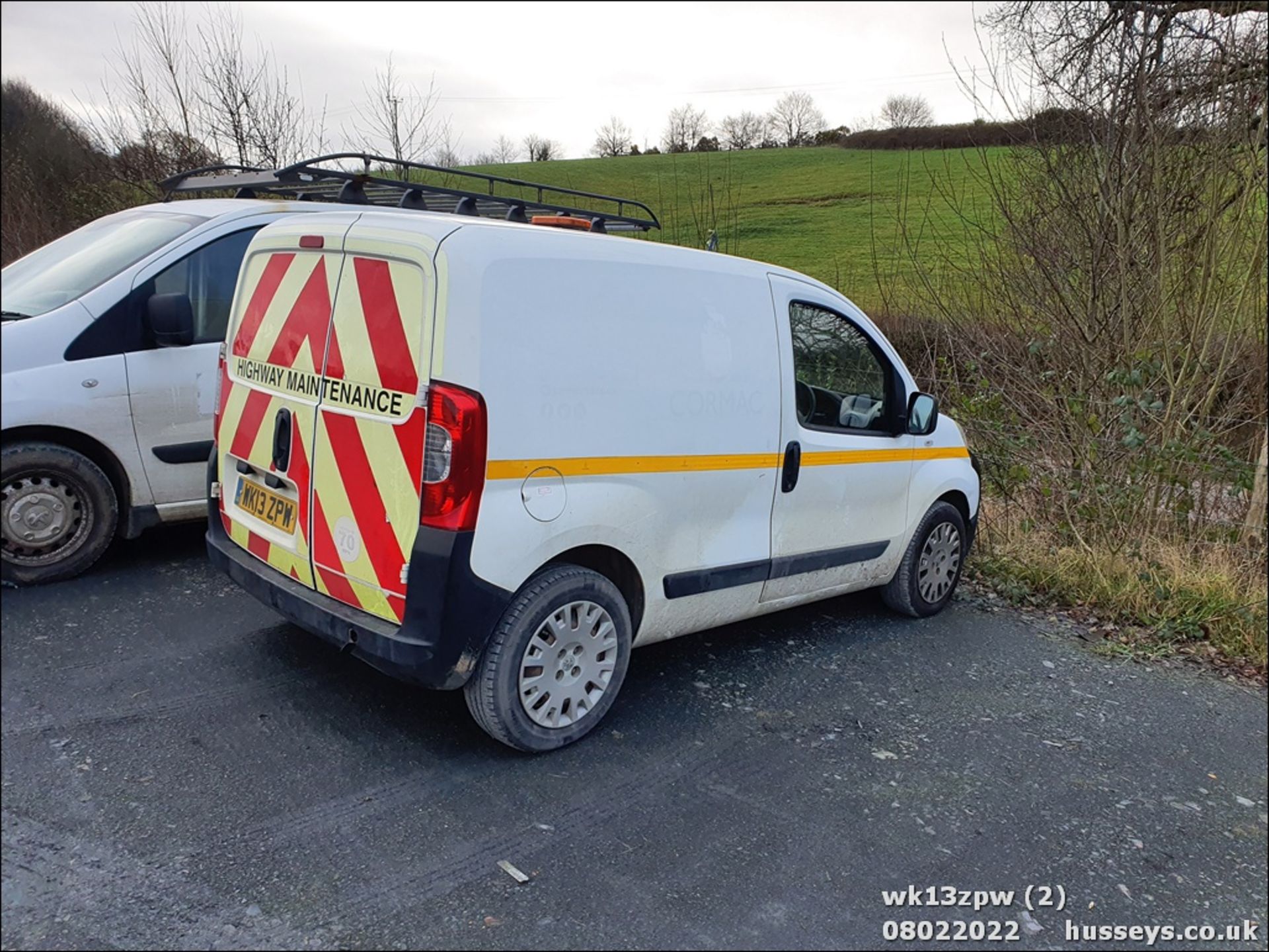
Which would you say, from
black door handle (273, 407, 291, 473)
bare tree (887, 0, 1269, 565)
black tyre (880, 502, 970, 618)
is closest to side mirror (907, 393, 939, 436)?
black tyre (880, 502, 970, 618)

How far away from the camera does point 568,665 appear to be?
346 centimetres

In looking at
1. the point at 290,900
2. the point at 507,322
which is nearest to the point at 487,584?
the point at 507,322

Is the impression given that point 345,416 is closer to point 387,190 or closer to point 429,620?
point 429,620

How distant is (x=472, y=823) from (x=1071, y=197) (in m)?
6.69

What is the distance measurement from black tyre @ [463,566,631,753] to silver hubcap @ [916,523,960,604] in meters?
2.30

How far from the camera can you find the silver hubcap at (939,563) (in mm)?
5246

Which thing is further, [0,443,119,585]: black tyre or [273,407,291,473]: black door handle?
[273,407,291,473]: black door handle

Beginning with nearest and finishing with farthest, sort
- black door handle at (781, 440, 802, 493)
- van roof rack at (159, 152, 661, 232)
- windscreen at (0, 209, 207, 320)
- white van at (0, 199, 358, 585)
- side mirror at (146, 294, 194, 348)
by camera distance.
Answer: white van at (0, 199, 358, 585)
windscreen at (0, 209, 207, 320)
side mirror at (146, 294, 194, 348)
black door handle at (781, 440, 802, 493)
van roof rack at (159, 152, 661, 232)

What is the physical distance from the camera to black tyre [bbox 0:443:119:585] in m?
1.24

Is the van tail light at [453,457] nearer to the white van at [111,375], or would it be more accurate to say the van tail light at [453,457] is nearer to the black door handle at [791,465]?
the white van at [111,375]

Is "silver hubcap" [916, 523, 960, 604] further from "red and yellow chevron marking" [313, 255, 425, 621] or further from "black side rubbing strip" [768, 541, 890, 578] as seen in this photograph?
"red and yellow chevron marking" [313, 255, 425, 621]

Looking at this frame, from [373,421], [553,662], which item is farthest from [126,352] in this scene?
[553,662]

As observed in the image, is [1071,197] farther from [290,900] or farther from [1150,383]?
[290,900]

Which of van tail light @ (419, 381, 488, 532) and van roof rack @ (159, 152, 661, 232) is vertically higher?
van roof rack @ (159, 152, 661, 232)
